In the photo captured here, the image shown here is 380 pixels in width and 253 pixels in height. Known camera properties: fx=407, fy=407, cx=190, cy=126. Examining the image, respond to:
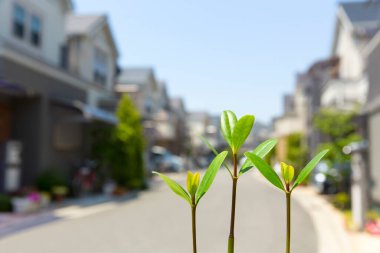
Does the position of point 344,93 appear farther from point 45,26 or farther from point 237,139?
point 237,139

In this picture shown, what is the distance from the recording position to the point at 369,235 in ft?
27.6

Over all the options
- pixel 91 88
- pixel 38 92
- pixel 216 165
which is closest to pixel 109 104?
pixel 91 88

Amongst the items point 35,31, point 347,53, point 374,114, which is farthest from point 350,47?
point 35,31

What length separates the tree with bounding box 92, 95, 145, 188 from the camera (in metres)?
17.8

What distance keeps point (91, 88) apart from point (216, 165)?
59.6 ft

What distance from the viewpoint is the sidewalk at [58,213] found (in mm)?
9655

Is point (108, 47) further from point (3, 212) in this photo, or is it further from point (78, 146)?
point (3, 212)

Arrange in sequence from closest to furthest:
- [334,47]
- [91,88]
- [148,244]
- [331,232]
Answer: [148,244] < [331,232] < [91,88] < [334,47]

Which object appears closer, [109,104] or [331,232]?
[331,232]

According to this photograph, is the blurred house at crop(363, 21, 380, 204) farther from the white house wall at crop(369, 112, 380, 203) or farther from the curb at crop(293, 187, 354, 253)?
the curb at crop(293, 187, 354, 253)

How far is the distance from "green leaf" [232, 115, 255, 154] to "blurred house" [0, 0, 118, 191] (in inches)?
452

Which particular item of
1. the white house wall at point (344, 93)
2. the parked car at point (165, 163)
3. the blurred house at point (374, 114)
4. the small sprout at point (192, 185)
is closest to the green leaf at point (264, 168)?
the small sprout at point (192, 185)

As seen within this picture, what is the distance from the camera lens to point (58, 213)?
38.4 feet

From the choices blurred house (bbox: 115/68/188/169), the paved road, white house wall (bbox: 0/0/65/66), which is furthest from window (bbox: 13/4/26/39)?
blurred house (bbox: 115/68/188/169)
